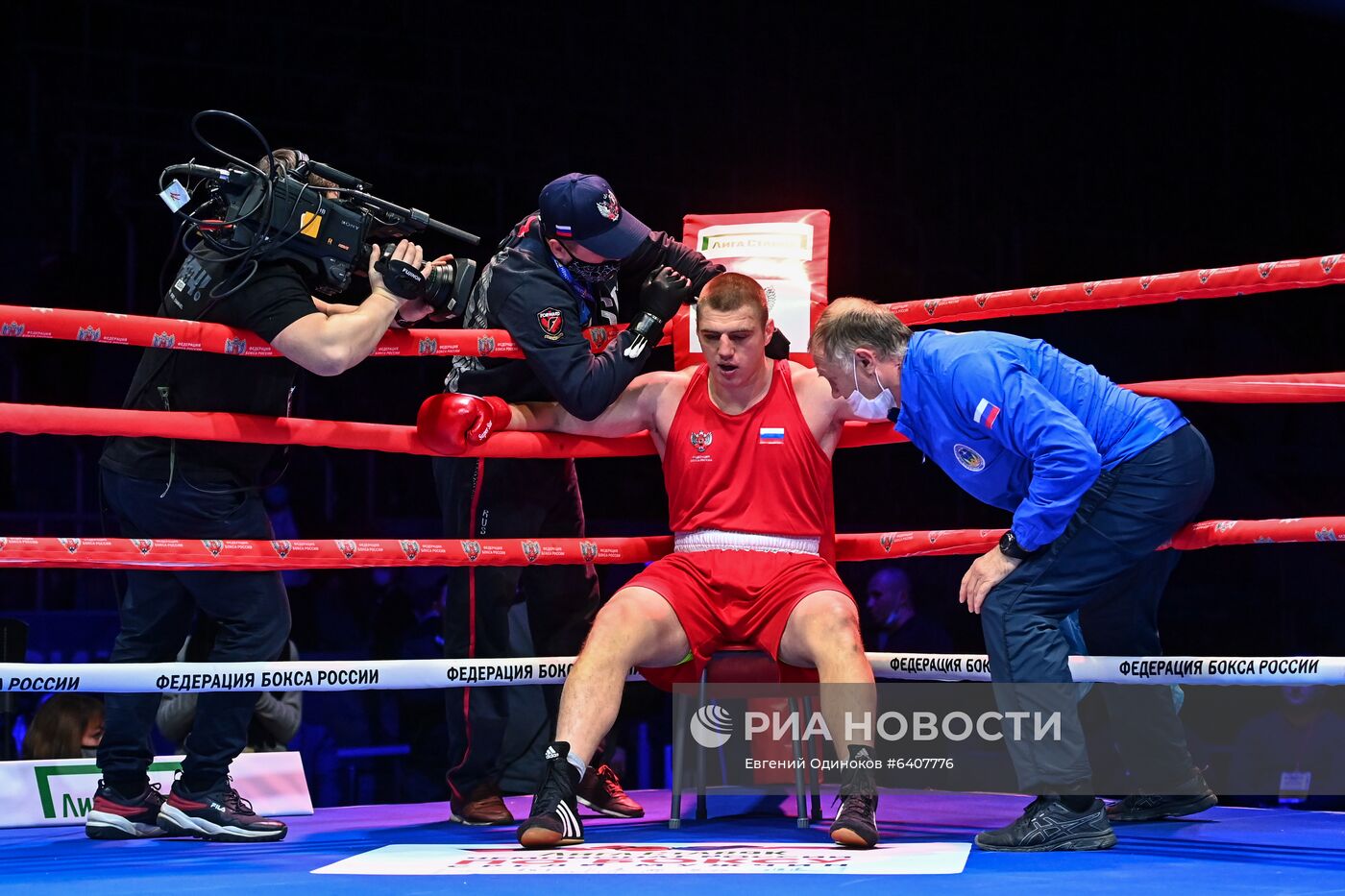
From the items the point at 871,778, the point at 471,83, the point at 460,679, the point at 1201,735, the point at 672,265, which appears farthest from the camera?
the point at 471,83

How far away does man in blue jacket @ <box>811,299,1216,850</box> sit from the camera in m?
2.48

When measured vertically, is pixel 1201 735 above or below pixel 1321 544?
below

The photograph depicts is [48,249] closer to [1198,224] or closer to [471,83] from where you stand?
[471,83]

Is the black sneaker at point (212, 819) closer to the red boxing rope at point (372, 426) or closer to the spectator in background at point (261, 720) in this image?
the red boxing rope at point (372, 426)

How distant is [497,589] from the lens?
3.17 meters

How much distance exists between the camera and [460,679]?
2828mm

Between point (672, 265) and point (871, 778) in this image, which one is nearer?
point (871, 778)

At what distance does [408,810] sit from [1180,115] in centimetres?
596

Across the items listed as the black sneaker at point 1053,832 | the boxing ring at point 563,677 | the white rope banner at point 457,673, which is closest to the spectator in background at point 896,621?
the boxing ring at point 563,677

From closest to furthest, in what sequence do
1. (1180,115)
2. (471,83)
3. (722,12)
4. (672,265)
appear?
(672,265) → (471,83) → (722,12) → (1180,115)

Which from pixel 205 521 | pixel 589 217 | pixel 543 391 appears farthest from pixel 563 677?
pixel 589 217

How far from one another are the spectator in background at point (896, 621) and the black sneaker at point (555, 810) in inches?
140

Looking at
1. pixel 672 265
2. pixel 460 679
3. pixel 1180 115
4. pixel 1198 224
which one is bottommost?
pixel 460 679

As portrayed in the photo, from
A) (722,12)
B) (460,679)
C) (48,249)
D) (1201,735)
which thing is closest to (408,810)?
(460,679)
